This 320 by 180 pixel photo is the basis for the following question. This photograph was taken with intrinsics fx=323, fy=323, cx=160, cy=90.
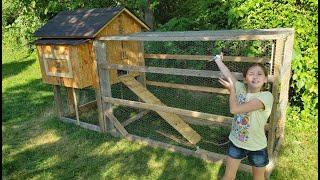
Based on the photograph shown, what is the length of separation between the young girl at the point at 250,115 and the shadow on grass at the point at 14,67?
10.8 metres

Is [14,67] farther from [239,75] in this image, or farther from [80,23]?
[239,75]

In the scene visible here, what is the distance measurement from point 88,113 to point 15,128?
5.63 ft

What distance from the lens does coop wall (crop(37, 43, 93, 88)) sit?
21.0 feet

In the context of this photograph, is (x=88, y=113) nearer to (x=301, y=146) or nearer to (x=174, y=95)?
(x=174, y=95)

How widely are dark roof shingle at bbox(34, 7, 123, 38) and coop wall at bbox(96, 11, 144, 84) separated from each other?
0.61 ft

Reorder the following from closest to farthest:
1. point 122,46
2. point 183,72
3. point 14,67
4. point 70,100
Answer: point 183,72 → point 122,46 → point 70,100 → point 14,67

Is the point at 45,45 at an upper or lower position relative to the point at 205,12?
lower

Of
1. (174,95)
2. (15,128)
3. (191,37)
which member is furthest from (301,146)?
(15,128)

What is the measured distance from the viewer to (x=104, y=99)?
6719 millimetres

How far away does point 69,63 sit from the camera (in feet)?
21.2

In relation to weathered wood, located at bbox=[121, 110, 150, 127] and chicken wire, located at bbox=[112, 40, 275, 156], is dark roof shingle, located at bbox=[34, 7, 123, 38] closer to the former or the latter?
chicken wire, located at bbox=[112, 40, 275, 156]

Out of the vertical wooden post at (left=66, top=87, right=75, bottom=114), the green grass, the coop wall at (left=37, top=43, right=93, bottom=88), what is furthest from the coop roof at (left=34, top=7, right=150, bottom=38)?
the green grass

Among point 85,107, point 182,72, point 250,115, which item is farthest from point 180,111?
point 85,107

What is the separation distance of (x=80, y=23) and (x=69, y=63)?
927 mm
